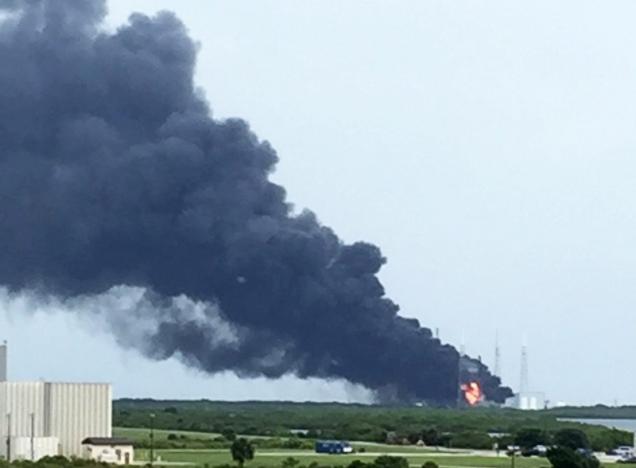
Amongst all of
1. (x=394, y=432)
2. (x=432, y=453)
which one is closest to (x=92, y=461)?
(x=432, y=453)

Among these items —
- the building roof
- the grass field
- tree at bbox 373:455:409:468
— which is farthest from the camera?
the building roof

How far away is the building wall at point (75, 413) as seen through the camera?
62469 millimetres

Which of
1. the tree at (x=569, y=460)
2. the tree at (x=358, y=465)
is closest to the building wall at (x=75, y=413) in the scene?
the tree at (x=358, y=465)

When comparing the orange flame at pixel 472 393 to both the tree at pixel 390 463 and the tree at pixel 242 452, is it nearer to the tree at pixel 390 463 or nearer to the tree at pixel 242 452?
the tree at pixel 242 452

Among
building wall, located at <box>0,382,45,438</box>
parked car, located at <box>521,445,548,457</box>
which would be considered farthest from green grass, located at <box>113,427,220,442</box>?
parked car, located at <box>521,445,548,457</box>

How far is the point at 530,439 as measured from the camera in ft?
247

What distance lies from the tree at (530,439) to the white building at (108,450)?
18.5 meters

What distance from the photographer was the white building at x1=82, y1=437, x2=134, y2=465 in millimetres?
59531

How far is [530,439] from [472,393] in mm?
45698

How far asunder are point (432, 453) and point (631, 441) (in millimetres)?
17780

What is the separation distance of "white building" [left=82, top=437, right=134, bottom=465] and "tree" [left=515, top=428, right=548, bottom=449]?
727 inches

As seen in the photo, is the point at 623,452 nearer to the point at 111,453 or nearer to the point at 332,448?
the point at 332,448

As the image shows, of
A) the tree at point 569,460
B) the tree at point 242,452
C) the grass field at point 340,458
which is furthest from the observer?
the tree at point 242,452

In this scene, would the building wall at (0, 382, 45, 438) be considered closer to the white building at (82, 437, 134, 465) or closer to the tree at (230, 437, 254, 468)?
the white building at (82, 437, 134, 465)
